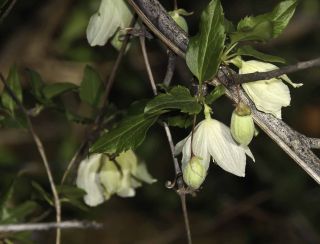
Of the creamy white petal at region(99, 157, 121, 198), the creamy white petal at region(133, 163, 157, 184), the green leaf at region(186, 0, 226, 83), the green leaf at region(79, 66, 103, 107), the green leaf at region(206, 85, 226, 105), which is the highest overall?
the green leaf at region(186, 0, 226, 83)

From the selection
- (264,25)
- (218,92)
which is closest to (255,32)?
(264,25)

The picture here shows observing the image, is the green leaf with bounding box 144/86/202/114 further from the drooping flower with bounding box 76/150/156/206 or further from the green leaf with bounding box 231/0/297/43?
the drooping flower with bounding box 76/150/156/206

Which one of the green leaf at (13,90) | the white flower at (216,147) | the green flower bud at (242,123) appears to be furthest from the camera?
the green leaf at (13,90)

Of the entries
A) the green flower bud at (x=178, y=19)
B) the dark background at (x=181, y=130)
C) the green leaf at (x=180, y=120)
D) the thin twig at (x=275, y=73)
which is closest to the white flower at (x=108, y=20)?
the green flower bud at (x=178, y=19)

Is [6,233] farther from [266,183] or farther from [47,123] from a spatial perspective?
[47,123]

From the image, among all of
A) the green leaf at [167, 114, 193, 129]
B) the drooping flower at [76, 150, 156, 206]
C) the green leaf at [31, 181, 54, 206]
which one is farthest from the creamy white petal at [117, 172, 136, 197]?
the green leaf at [167, 114, 193, 129]

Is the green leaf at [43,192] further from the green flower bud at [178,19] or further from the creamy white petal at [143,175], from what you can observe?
the green flower bud at [178,19]

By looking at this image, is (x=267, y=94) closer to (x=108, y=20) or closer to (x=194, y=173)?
(x=194, y=173)
